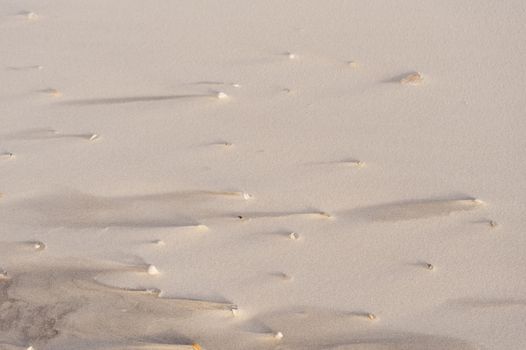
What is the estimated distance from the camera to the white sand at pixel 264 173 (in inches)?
96.3

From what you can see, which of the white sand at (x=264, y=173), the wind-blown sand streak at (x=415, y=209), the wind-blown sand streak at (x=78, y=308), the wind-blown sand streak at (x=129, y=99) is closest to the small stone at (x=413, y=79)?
the white sand at (x=264, y=173)

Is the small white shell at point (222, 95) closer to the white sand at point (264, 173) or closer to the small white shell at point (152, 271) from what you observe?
the white sand at point (264, 173)

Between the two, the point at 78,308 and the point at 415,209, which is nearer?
the point at 78,308

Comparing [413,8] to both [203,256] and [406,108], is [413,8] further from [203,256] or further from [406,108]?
[203,256]

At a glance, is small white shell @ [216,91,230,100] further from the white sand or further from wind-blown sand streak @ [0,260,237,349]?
wind-blown sand streak @ [0,260,237,349]

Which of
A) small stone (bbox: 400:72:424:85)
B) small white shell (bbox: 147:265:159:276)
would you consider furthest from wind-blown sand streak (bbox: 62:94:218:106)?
small white shell (bbox: 147:265:159:276)

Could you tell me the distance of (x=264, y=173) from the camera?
114 inches

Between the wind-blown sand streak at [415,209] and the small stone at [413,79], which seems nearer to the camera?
the wind-blown sand streak at [415,209]

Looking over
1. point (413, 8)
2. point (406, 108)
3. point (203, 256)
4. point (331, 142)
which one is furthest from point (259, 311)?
point (413, 8)

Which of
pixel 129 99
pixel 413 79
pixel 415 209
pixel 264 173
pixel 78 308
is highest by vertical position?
pixel 413 79

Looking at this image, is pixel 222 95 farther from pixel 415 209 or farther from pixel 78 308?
pixel 78 308

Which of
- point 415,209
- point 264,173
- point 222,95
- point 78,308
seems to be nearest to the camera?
point 78,308

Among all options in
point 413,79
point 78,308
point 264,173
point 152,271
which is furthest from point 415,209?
point 78,308

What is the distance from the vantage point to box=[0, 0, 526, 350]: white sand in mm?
2447
